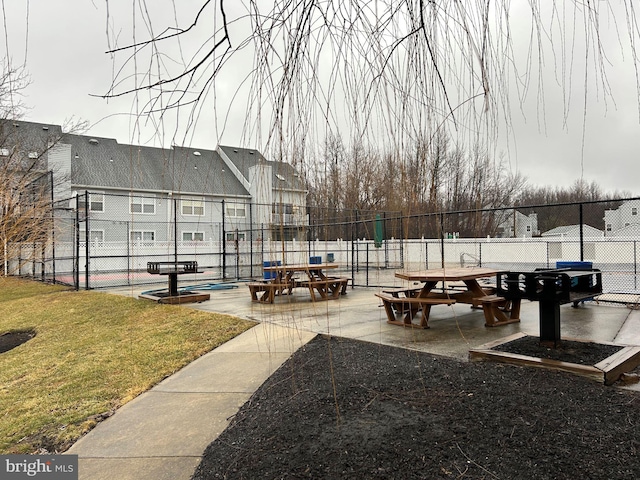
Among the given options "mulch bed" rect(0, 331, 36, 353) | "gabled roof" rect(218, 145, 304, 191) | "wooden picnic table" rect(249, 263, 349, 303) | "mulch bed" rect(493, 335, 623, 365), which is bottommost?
"mulch bed" rect(0, 331, 36, 353)

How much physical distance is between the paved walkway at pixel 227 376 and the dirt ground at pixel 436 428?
22cm

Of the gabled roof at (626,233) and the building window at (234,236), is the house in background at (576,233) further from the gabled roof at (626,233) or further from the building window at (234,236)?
the building window at (234,236)

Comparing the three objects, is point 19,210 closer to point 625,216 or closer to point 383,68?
point 383,68

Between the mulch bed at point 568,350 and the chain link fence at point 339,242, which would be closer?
the chain link fence at point 339,242

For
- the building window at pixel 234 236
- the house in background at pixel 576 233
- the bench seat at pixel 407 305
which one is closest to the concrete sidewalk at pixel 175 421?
the bench seat at pixel 407 305

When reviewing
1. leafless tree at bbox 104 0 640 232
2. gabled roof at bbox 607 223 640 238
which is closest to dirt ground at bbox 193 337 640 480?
leafless tree at bbox 104 0 640 232

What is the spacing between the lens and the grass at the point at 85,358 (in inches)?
118

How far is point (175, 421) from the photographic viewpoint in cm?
277

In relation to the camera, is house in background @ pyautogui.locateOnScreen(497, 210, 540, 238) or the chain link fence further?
house in background @ pyautogui.locateOnScreen(497, 210, 540, 238)

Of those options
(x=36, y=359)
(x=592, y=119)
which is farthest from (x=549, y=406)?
(x=36, y=359)

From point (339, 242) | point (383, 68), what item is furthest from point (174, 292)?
point (383, 68)

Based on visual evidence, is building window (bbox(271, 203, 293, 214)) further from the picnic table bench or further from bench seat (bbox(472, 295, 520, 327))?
the picnic table bench

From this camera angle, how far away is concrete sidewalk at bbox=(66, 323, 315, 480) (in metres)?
2.23

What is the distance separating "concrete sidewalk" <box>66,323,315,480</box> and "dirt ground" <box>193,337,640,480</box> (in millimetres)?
153
